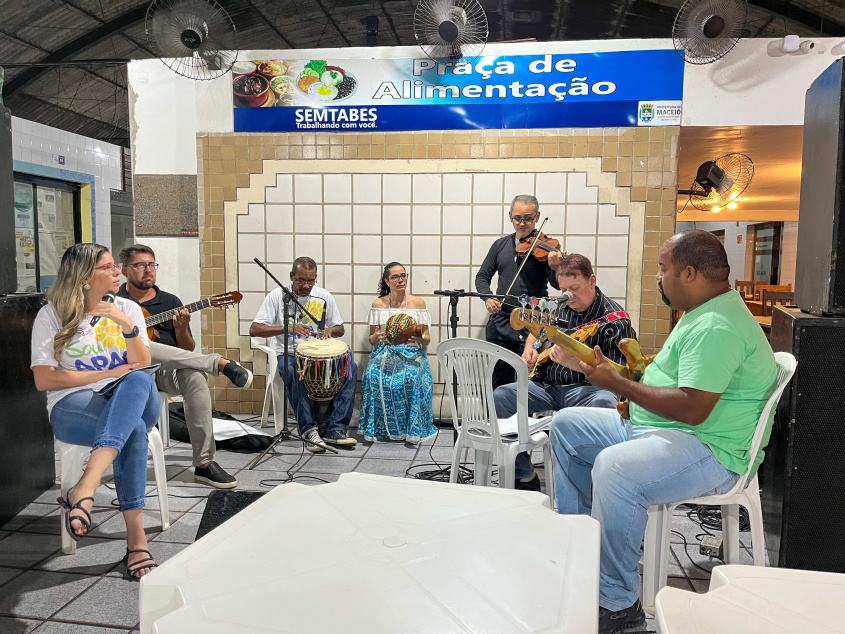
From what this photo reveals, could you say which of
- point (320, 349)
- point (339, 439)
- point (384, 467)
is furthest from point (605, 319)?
point (339, 439)

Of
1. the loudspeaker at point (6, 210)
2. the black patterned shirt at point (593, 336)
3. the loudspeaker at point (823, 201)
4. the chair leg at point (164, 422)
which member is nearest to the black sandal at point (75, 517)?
the loudspeaker at point (6, 210)

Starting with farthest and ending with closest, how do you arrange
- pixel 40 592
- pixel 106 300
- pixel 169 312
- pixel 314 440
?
pixel 314 440 < pixel 169 312 < pixel 106 300 < pixel 40 592

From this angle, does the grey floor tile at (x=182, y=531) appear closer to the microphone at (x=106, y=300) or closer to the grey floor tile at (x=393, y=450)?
the microphone at (x=106, y=300)

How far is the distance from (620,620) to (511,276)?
2598mm

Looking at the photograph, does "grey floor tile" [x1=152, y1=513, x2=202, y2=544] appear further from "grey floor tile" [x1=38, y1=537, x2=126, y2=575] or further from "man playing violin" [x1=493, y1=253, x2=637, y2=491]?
"man playing violin" [x1=493, y1=253, x2=637, y2=491]

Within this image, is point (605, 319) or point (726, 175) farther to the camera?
point (726, 175)

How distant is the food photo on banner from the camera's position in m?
4.34

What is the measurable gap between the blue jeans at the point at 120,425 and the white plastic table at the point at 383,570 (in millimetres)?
1411

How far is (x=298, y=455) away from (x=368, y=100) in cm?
269

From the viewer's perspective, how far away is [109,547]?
2.57m

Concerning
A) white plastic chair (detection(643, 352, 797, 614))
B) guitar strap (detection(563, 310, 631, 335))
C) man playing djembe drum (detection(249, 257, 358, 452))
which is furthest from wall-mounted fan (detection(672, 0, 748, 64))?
man playing djembe drum (detection(249, 257, 358, 452))

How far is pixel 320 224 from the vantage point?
475 cm

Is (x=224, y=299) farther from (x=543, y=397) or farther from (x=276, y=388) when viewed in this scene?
(x=543, y=397)

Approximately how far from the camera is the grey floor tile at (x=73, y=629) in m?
1.96
